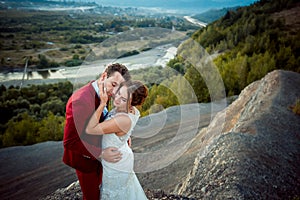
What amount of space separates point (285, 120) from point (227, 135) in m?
3.04

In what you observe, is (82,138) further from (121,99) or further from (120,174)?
(120,174)

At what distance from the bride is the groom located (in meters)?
0.07

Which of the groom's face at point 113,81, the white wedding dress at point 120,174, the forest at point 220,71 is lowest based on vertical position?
the forest at point 220,71

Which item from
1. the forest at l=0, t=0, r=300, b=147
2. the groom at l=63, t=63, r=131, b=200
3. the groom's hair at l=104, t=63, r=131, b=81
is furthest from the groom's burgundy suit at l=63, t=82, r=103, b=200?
the forest at l=0, t=0, r=300, b=147

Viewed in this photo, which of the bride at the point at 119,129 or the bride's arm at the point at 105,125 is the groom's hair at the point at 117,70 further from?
the bride's arm at the point at 105,125

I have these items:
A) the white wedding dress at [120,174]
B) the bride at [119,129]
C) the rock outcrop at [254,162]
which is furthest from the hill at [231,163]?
the bride at [119,129]

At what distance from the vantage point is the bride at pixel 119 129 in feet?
9.79

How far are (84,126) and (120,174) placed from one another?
941mm

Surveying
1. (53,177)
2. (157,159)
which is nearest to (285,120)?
(157,159)

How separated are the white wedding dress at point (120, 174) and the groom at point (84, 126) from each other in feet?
0.31

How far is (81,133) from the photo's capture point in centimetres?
303

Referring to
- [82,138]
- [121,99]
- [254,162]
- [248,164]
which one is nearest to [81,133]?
[82,138]

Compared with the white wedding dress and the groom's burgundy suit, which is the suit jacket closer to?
the groom's burgundy suit

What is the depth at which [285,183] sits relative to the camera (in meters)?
6.38
